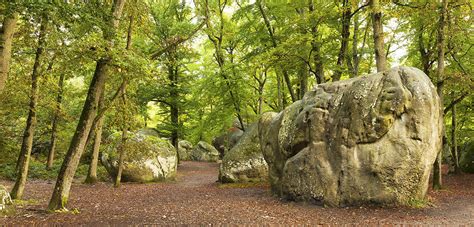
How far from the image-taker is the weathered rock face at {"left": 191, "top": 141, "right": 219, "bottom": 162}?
38.3 metres

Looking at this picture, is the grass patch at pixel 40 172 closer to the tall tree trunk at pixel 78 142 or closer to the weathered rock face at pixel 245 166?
the weathered rock face at pixel 245 166

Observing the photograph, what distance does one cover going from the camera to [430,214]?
385 inches

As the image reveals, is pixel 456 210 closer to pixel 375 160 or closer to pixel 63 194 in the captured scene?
pixel 375 160

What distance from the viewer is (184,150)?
3959 cm

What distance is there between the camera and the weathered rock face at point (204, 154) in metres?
38.3

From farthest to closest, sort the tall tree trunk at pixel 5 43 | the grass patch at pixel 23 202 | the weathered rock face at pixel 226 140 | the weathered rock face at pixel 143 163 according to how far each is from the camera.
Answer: the weathered rock face at pixel 226 140
the weathered rock face at pixel 143 163
the grass patch at pixel 23 202
the tall tree trunk at pixel 5 43

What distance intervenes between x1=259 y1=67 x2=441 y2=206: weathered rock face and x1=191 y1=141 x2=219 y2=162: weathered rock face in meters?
26.8

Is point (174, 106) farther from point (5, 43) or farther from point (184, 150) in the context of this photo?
point (5, 43)

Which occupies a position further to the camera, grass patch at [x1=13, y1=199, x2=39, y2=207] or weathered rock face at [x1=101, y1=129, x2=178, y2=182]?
weathered rock face at [x1=101, y1=129, x2=178, y2=182]

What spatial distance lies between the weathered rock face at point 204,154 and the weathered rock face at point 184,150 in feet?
2.38

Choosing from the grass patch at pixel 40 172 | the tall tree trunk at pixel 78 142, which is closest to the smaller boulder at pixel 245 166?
the grass patch at pixel 40 172

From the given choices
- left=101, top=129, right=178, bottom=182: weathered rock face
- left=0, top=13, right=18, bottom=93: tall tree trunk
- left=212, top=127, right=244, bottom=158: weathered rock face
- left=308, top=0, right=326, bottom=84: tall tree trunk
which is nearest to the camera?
left=0, top=13, right=18, bottom=93: tall tree trunk

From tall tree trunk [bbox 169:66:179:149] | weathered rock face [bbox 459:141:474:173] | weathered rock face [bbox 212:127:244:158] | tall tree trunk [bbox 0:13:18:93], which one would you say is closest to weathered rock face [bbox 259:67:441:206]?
tall tree trunk [bbox 0:13:18:93]

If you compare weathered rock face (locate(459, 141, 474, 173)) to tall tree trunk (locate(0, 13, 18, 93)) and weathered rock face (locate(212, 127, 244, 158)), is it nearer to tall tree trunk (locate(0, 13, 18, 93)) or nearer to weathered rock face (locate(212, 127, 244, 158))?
weathered rock face (locate(212, 127, 244, 158))
